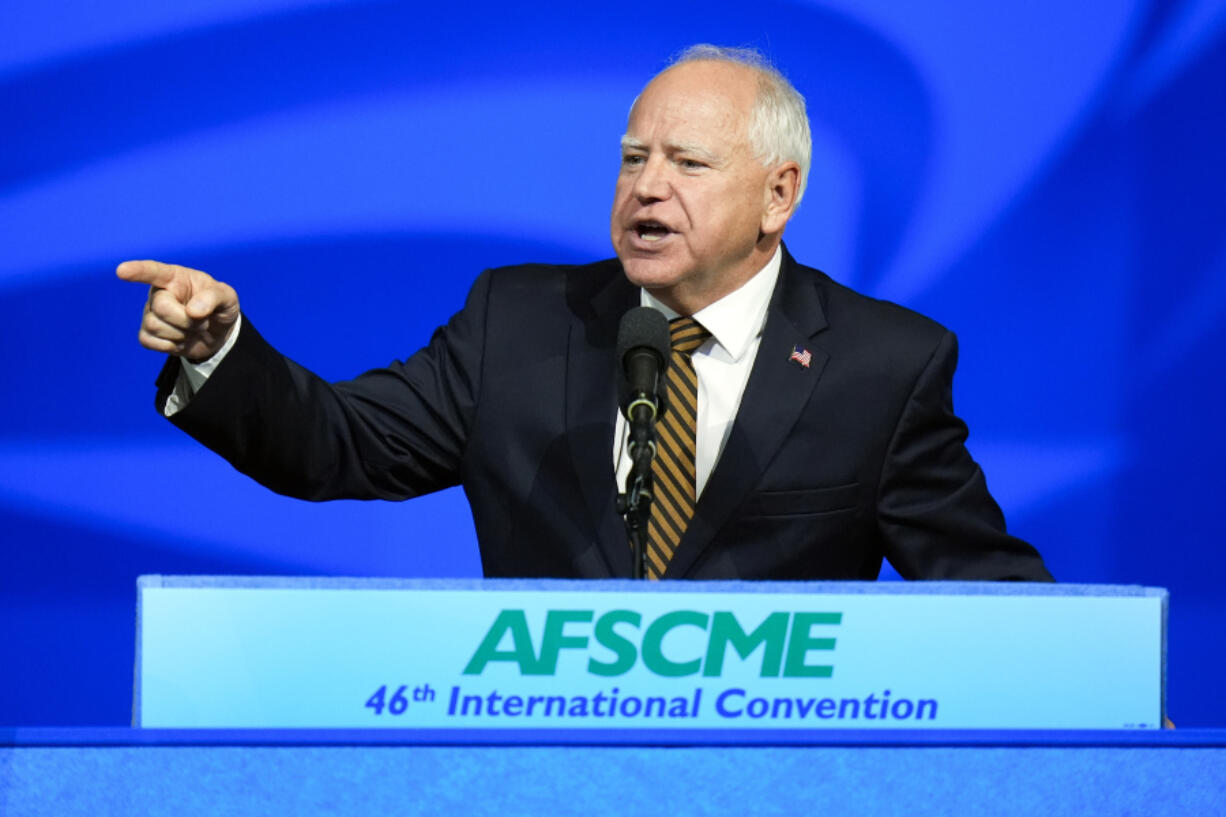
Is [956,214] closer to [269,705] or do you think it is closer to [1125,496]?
[1125,496]

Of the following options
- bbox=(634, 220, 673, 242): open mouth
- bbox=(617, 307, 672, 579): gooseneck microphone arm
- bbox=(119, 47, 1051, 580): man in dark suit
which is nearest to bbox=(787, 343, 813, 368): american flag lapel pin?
bbox=(119, 47, 1051, 580): man in dark suit

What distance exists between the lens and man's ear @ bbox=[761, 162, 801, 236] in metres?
2.08

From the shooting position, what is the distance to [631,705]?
1178 millimetres

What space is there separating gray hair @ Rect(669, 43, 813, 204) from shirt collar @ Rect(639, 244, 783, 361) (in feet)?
0.48

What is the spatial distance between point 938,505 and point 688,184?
0.50 m

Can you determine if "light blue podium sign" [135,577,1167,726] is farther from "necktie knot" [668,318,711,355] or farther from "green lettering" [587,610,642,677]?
"necktie knot" [668,318,711,355]

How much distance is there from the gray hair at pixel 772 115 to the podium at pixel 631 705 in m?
0.94

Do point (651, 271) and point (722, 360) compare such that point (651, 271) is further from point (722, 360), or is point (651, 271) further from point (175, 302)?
point (175, 302)

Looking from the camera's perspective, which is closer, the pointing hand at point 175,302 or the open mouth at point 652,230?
the pointing hand at point 175,302

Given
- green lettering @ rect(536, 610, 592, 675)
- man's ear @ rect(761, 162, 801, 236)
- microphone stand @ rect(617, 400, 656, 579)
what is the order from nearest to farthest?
green lettering @ rect(536, 610, 592, 675) < microphone stand @ rect(617, 400, 656, 579) < man's ear @ rect(761, 162, 801, 236)

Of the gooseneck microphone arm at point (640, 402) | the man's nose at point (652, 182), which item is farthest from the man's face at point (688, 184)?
the gooseneck microphone arm at point (640, 402)

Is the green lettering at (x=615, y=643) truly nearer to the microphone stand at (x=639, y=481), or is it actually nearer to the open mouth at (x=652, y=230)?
the microphone stand at (x=639, y=481)

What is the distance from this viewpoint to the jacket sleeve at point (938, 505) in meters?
1.94

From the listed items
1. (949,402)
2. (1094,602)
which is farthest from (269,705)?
(949,402)
